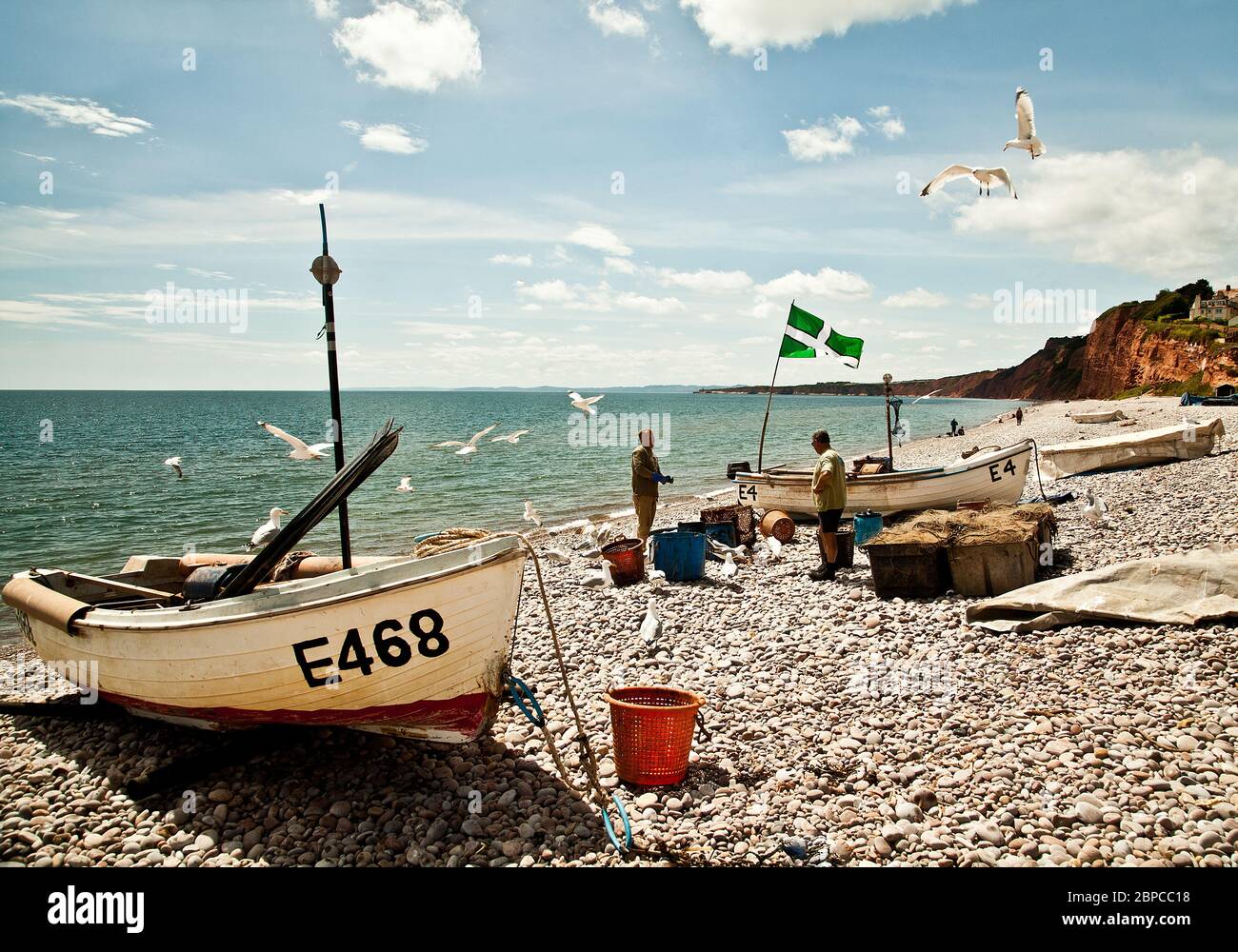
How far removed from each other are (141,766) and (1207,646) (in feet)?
32.2

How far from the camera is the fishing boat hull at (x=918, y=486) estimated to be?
48.6 feet

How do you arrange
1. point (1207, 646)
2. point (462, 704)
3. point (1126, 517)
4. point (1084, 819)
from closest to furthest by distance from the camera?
1. point (1084, 819)
2. point (462, 704)
3. point (1207, 646)
4. point (1126, 517)

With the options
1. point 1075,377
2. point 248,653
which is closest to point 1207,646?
point 248,653

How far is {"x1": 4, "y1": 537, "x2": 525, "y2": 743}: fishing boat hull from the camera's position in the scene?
5.55 metres

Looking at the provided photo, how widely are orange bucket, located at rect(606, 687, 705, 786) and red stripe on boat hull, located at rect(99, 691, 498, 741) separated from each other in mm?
1339

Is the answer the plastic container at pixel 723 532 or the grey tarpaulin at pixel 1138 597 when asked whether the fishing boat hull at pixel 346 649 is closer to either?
the grey tarpaulin at pixel 1138 597

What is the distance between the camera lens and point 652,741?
5434mm

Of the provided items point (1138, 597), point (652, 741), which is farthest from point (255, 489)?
point (1138, 597)

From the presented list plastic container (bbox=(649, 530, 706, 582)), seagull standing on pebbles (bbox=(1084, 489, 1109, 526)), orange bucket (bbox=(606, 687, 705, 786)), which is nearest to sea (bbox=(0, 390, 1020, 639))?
plastic container (bbox=(649, 530, 706, 582))

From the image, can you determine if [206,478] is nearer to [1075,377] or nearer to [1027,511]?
[1027,511]

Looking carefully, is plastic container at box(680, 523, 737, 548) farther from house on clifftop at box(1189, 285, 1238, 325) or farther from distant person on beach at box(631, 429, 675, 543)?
house on clifftop at box(1189, 285, 1238, 325)

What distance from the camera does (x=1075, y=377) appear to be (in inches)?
4779

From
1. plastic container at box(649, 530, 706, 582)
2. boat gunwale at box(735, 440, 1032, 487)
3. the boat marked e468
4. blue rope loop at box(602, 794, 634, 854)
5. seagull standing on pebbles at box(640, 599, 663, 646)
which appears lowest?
blue rope loop at box(602, 794, 634, 854)
